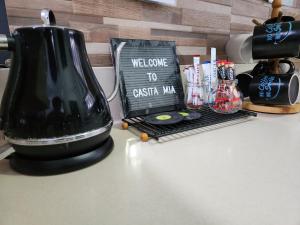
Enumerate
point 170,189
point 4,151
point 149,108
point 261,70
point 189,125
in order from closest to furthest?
point 170,189, point 4,151, point 189,125, point 149,108, point 261,70

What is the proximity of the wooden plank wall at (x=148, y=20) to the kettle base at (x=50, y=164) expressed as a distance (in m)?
0.37

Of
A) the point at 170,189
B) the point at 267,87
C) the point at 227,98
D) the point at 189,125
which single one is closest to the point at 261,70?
the point at 267,87

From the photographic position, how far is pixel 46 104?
0.38 m

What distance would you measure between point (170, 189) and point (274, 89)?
0.62 metres

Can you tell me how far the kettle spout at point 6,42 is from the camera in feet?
1.24

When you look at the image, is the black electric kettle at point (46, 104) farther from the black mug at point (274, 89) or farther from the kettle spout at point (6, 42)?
the black mug at point (274, 89)

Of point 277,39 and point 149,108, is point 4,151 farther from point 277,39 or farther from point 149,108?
point 277,39

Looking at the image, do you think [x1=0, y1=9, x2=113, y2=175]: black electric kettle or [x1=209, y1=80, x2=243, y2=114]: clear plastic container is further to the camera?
[x1=209, y1=80, x2=243, y2=114]: clear plastic container

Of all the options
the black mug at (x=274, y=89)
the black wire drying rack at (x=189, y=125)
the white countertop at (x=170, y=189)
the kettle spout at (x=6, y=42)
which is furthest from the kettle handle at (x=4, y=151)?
the black mug at (x=274, y=89)

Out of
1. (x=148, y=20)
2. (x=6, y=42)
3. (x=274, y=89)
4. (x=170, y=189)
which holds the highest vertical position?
(x=148, y=20)

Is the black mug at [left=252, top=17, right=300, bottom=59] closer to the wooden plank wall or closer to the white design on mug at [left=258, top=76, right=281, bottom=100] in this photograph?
the white design on mug at [left=258, top=76, right=281, bottom=100]

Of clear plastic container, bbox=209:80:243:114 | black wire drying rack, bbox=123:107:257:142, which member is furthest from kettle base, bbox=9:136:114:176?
clear plastic container, bbox=209:80:243:114

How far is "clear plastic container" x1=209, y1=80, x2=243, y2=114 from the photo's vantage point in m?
0.75

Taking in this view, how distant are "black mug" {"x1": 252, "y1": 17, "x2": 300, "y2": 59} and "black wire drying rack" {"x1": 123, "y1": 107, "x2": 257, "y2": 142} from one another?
25 cm
